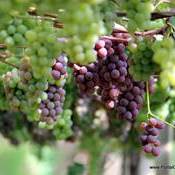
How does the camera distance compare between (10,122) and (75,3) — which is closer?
(75,3)

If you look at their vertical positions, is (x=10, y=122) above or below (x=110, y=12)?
below

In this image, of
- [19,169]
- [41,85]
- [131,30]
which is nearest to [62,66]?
[41,85]

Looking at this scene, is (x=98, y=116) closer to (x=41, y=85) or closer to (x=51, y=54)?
(x=41, y=85)

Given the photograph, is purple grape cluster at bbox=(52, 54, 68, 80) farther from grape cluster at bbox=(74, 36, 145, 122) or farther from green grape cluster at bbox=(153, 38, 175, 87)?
green grape cluster at bbox=(153, 38, 175, 87)

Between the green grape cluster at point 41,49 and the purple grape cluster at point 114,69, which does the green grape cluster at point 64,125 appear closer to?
the purple grape cluster at point 114,69

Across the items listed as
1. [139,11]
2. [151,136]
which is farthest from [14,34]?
[151,136]
